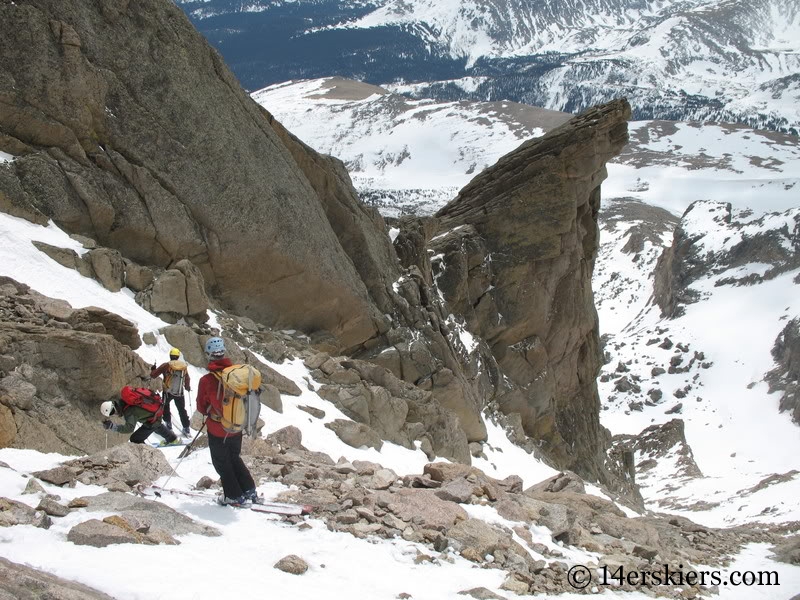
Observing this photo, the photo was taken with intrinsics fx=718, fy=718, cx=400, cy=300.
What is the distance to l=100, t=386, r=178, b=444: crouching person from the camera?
1155cm

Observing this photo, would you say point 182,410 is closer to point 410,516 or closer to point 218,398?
point 218,398

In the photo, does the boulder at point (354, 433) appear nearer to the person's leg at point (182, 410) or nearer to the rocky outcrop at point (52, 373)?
the person's leg at point (182, 410)

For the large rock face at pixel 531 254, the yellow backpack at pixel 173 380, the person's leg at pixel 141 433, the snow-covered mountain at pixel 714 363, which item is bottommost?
the snow-covered mountain at pixel 714 363

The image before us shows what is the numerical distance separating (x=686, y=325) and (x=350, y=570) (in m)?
115

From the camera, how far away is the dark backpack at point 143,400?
454 inches

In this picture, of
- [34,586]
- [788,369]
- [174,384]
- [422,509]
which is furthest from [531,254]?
[788,369]

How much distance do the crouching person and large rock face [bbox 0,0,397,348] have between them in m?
6.05

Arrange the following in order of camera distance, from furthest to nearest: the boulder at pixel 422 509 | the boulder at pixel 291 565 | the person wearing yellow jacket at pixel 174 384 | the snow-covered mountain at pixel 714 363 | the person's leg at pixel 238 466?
the snow-covered mountain at pixel 714 363 < the person wearing yellow jacket at pixel 174 384 < the boulder at pixel 422 509 < the person's leg at pixel 238 466 < the boulder at pixel 291 565

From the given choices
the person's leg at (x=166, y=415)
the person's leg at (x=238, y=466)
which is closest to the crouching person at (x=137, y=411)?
the person's leg at (x=166, y=415)

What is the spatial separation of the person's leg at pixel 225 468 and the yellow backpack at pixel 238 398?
0.24 meters

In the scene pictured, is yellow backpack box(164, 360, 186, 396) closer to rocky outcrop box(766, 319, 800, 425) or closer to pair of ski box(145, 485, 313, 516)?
pair of ski box(145, 485, 313, 516)

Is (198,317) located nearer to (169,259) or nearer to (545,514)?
(169,259)

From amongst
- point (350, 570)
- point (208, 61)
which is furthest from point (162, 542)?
point (208, 61)

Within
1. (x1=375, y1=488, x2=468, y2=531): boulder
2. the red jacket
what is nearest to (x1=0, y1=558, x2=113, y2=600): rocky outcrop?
the red jacket
